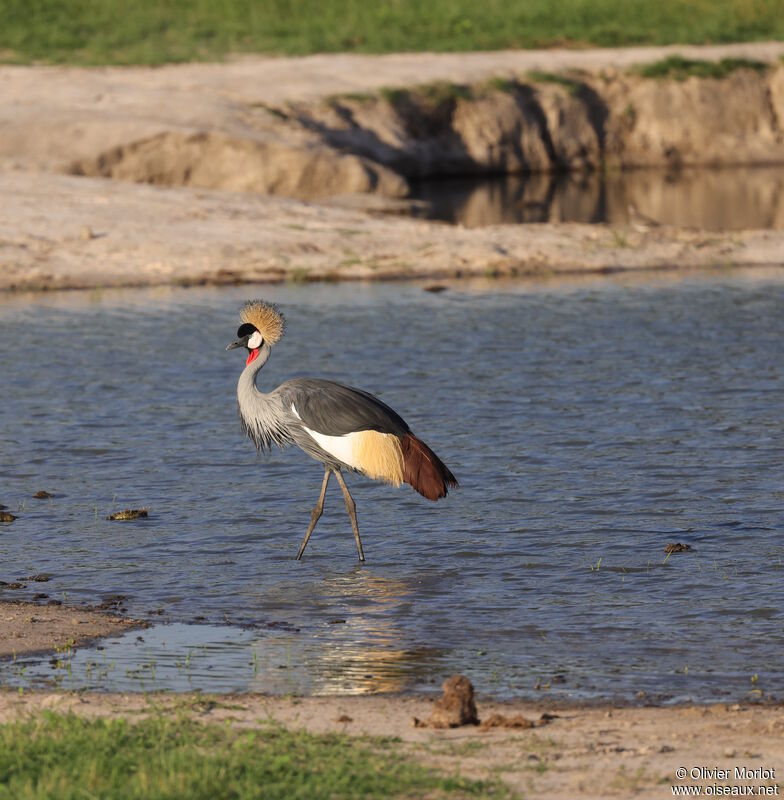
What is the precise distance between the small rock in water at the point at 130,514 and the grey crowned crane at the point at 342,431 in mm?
878

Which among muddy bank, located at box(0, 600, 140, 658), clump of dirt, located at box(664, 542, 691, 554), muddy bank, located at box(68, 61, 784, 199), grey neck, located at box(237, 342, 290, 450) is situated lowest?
muddy bank, located at box(0, 600, 140, 658)

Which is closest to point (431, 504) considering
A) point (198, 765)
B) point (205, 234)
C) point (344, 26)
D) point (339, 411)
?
point (339, 411)

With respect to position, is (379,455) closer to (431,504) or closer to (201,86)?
(431,504)

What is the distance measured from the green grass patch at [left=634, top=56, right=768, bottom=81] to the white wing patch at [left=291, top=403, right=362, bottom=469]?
67.3ft

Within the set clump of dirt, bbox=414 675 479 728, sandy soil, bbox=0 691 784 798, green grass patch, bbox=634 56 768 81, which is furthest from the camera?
green grass patch, bbox=634 56 768 81

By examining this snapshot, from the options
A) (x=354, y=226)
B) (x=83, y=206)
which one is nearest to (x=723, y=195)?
(x=354, y=226)

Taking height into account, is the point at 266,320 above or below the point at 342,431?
above

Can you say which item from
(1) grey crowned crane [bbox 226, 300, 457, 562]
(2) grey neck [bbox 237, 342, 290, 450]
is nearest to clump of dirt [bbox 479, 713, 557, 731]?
(1) grey crowned crane [bbox 226, 300, 457, 562]

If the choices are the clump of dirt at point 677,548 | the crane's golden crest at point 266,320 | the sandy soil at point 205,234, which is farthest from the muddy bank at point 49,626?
the sandy soil at point 205,234

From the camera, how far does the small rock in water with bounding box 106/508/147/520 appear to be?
949cm

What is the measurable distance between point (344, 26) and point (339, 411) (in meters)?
23.1

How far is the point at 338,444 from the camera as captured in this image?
8984 millimetres

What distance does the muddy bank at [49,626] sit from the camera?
7.05m

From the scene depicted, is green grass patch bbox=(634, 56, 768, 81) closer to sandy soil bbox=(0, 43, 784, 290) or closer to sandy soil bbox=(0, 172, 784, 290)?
sandy soil bbox=(0, 43, 784, 290)
